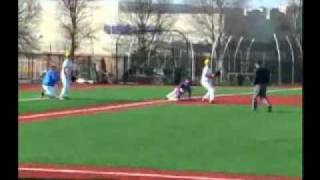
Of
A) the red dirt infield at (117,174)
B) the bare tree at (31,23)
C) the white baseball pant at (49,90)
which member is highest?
the bare tree at (31,23)

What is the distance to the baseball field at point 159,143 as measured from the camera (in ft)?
32.2

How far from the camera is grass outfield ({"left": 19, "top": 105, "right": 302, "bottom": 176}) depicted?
10711 mm

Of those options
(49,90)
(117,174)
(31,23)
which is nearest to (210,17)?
(31,23)

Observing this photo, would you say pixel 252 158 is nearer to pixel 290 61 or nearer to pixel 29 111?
pixel 29 111

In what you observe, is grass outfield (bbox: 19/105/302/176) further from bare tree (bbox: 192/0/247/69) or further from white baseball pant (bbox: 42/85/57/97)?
bare tree (bbox: 192/0/247/69)

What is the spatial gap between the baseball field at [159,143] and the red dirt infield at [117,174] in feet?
0.04

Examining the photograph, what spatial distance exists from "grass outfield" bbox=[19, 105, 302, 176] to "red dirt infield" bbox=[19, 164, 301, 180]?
427 mm

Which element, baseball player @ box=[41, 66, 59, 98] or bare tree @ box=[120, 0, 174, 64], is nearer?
baseball player @ box=[41, 66, 59, 98]

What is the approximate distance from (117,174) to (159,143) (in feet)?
12.9

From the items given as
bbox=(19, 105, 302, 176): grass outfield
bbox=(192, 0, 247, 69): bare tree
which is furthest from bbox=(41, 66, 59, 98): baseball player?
bbox=(192, 0, 247, 69): bare tree

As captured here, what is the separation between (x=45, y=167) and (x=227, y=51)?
52.9 metres

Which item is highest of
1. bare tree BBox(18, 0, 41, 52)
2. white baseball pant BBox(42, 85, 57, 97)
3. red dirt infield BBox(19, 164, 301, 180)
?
bare tree BBox(18, 0, 41, 52)

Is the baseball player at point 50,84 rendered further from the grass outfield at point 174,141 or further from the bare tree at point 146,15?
the bare tree at point 146,15

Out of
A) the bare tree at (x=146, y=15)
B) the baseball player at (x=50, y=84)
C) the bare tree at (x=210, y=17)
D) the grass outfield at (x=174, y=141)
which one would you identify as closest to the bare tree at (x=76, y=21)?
the bare tree at (x=146, y=15)
